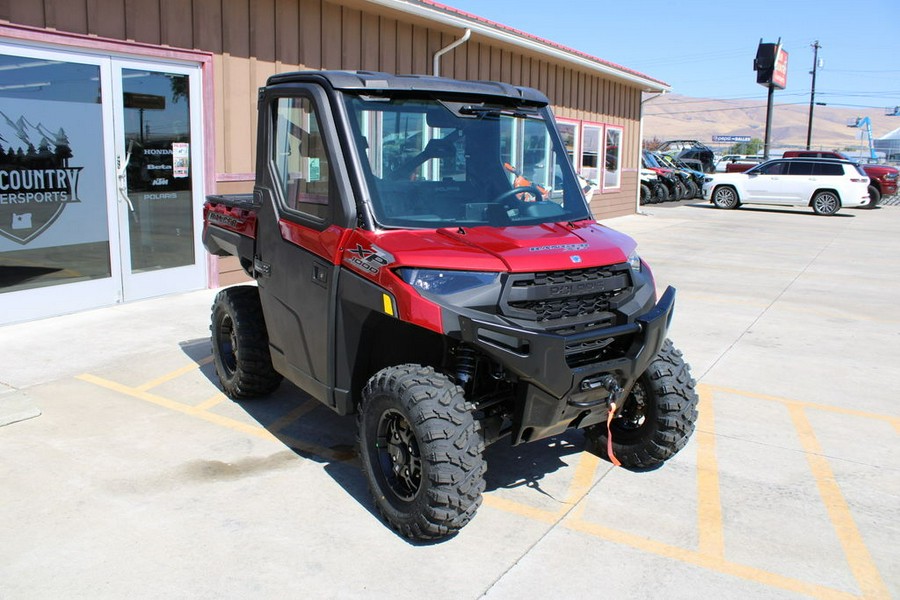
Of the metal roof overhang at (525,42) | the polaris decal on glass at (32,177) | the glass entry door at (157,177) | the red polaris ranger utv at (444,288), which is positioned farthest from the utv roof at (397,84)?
the metal roof overhang at (525,42)

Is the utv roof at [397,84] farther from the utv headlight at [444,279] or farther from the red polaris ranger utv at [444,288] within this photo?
the utv headlight at [444,279]

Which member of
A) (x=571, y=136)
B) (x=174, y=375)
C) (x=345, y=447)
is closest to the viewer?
(x=345, y=447)

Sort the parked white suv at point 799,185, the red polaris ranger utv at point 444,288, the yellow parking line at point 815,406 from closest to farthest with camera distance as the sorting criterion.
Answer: the red polaris ranger utv at point 444,288
the yellow parking line at point 815,406
the parked white suv at point 799,185

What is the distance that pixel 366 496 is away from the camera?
4.27 metres

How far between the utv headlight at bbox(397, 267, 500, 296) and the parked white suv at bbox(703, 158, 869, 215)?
23.8 m

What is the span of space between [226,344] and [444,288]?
2.69 m

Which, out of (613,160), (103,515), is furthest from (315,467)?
(613,160)

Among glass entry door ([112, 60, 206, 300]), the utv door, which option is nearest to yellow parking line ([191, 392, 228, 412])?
the utv door

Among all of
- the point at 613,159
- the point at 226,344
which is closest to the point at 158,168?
the point at 226,344

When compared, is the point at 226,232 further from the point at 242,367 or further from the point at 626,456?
the point at 626,456

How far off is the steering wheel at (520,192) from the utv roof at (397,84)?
1.73 ft

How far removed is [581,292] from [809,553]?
1.67m

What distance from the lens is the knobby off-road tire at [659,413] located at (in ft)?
14.5

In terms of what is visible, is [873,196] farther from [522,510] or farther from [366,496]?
[366,496]
